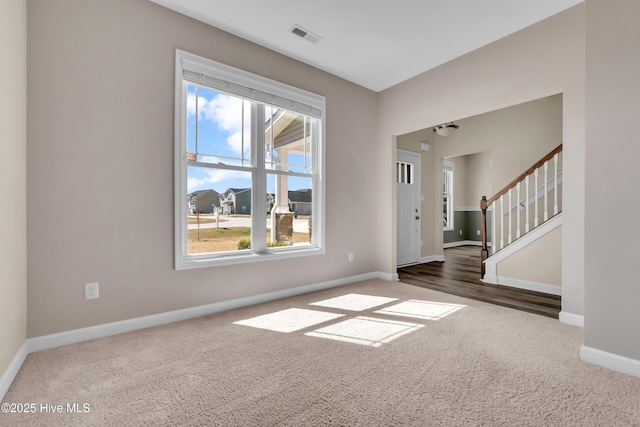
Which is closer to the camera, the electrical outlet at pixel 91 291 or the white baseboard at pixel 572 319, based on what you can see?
the electrical outlet at pixel 91 291

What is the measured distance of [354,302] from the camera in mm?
3217

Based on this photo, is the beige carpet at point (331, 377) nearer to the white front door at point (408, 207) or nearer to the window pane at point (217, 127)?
the window pane at point (217, 127)

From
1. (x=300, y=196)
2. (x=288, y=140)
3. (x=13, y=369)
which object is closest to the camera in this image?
(x=13, y=369)

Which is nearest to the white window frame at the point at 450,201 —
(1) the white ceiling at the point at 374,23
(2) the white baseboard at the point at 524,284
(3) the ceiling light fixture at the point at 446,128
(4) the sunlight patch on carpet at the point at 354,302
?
(3) the ceiling light fixture at the point at 446,128

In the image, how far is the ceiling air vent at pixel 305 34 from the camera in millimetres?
2881

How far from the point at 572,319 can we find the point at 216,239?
136 inches

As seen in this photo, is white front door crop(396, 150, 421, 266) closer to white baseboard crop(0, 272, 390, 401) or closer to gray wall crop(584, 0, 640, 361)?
white baseboard crop(0, 272, 390, 401)

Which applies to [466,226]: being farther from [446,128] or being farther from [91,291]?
[91,291]

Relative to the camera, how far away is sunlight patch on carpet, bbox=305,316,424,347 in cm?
228

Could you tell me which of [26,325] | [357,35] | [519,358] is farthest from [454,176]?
[26,325]

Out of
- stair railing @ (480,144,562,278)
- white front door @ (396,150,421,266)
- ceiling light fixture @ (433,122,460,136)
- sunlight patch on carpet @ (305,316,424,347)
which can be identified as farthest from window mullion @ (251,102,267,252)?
ceiling light fixture @ (433,122,460,136)

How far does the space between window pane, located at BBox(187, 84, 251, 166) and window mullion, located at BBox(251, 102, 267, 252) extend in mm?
66

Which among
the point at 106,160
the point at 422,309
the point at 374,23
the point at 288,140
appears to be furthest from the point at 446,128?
the point at 106,160

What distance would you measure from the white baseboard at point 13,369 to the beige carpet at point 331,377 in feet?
0.14
